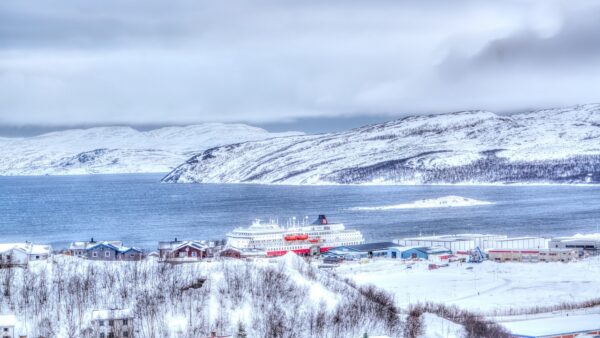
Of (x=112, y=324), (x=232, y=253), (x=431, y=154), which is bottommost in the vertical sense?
(x=112, y=324)

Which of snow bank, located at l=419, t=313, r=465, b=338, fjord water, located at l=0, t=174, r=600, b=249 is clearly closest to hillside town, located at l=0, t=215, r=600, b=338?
snow bank, located at l=419, t=313, r=465, b=338

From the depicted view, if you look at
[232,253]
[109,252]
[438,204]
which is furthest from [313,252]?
[438,204]

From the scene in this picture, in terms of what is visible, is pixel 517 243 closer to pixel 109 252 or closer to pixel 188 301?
pixel 109 252

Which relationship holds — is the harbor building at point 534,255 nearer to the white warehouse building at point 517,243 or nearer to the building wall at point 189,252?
the white warehouse building at point 517,243

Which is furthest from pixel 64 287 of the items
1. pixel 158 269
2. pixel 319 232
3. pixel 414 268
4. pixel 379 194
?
pixel 379 194

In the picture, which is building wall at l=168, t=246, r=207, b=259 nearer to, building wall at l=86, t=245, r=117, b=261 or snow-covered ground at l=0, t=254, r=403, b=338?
building wall at l=86, t=245, r=117, b=261

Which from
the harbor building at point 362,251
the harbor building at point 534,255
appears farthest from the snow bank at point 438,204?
the harbor building at point 534,255
